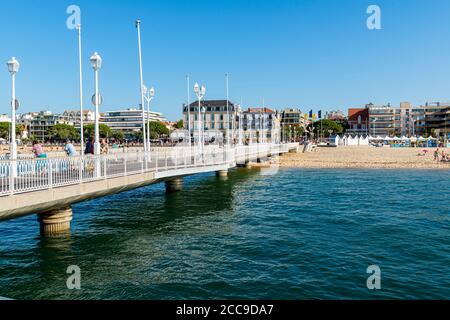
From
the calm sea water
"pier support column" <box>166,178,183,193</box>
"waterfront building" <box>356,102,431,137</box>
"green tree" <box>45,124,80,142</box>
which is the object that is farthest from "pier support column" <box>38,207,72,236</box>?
"waterfront building" <box>356,102,431,137</box>

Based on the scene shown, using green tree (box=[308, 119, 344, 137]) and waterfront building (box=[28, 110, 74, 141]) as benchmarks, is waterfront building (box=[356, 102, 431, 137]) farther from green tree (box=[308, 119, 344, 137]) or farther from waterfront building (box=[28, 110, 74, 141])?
waterfront building (box=[28, 110, 74, 141])

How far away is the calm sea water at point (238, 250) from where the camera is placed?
11242 mm

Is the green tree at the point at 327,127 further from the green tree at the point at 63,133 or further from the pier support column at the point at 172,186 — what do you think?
the pier support column at the point at 172,186

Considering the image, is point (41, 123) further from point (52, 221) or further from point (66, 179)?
point (66, 179)

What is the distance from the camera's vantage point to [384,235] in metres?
17.2

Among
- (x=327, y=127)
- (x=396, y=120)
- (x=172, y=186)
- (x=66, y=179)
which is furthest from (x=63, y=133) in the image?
(x=396, y=120)

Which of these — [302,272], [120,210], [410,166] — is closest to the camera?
[302,272]

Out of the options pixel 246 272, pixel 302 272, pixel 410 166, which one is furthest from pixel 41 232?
pixel 410 166

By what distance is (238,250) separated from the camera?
49.6ft

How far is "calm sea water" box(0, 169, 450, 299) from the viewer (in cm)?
1124

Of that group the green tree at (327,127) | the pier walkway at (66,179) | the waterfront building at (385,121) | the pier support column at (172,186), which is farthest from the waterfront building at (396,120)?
the pier walkway at (66,179)
